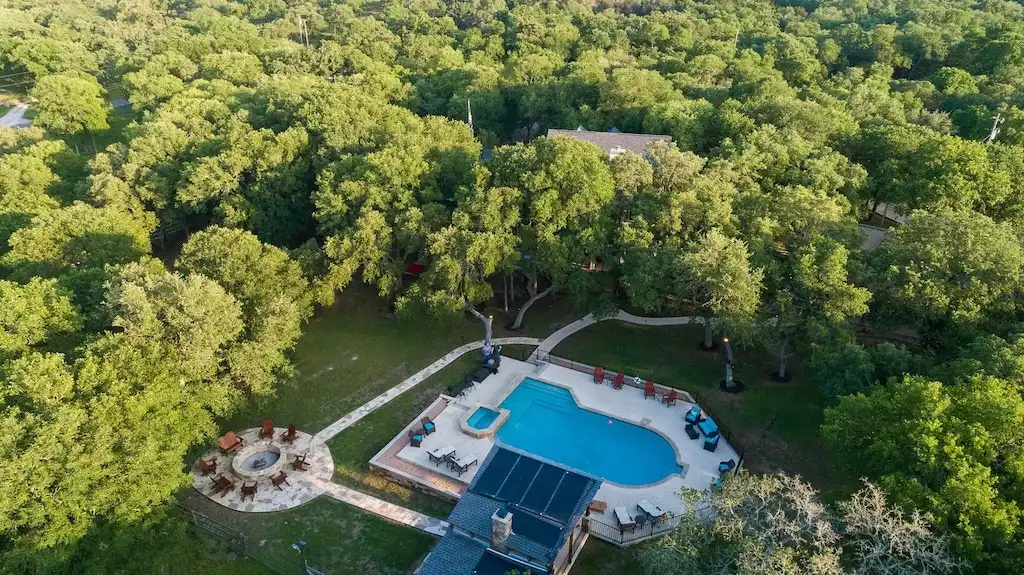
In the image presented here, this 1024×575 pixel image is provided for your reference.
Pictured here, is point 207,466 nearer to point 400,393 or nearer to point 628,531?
point 400,393

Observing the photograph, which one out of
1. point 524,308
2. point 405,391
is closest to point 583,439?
point 405,391

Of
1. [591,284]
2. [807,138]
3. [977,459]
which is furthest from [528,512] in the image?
[807,138]

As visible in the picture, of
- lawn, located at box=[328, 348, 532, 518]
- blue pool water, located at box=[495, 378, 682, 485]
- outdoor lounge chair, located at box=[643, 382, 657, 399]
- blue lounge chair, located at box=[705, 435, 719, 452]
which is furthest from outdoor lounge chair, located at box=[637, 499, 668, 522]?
outdoor lounge chair, located at box=[643, 382, 657, 399]

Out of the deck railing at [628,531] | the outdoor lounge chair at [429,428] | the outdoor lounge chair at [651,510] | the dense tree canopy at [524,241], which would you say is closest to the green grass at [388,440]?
the outdoor lounge chair at [429,428]

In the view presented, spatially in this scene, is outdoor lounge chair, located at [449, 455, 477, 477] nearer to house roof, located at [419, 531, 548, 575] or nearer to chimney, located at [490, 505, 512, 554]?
house roof, located at [419, 531, 548, 575]

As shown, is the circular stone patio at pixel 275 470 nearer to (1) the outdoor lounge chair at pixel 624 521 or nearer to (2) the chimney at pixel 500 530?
(2) the chimney at pixel 500 530

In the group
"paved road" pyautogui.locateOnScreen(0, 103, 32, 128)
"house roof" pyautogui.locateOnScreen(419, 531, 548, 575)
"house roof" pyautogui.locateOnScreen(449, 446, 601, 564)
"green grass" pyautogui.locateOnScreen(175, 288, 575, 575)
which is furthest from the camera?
"paved road" pyautogui.locateOnScreen(0, 103, 32, 128)
